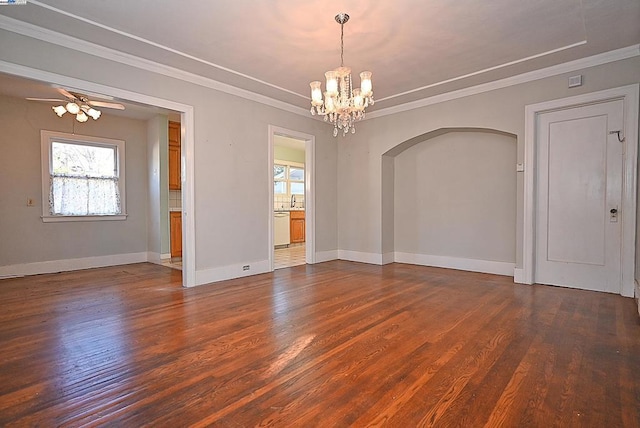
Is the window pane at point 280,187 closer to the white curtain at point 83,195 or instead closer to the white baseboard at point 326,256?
the white baseboard at point 326,256

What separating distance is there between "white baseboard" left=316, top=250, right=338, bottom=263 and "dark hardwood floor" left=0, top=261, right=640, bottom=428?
2238mm

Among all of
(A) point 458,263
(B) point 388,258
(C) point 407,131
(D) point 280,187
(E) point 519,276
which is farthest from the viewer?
(D) point 280,187

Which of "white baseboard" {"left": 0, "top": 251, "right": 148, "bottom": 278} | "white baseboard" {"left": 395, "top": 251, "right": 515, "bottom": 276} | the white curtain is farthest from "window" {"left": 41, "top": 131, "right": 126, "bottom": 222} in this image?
"white baseboard" {"left": 395, "top": 251, "right": 515, "bottom": 276}

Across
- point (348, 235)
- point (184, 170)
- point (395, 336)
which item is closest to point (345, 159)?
point (348, 235)

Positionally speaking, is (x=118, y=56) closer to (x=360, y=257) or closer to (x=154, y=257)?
(x=154, y=257)

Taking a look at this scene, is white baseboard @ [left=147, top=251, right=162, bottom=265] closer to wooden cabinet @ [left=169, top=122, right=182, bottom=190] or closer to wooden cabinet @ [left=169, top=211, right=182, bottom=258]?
wooden cabinet @ [left=169, top=211, right=182, bottom=258]

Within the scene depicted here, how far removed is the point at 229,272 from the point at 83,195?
11.0 ft

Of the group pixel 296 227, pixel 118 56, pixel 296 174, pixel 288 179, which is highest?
pixel 118 56

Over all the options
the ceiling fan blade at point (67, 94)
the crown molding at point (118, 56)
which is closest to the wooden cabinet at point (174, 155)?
the ceiling fan blade at point (67, 94)

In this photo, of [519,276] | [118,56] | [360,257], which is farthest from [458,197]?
[118,56]

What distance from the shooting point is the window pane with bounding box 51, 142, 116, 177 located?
5766 millimetres

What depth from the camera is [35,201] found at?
18.0 ft

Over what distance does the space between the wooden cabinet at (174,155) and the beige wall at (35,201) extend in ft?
2.83

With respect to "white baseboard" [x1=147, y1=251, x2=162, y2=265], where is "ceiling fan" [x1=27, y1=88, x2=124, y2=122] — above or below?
above
